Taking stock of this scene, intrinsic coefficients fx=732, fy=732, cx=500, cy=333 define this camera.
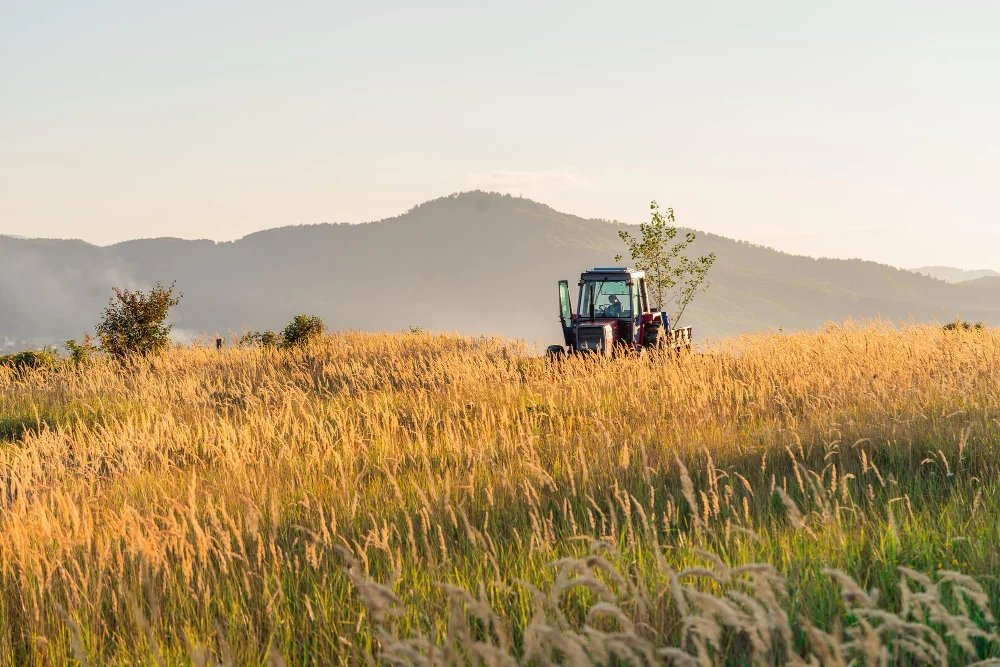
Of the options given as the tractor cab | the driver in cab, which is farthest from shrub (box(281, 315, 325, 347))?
the driver in cab

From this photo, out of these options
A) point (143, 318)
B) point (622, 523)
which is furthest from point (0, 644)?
point (143, 318)

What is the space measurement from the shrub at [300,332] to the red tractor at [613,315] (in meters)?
8.74

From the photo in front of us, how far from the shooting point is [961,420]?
649 cm

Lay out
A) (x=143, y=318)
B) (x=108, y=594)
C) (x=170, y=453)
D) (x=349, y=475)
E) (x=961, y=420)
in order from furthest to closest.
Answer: (x=143, y=318), (x=170, y=453), (x=961, y=420), (x=349, y=475), (x=108, y=594)

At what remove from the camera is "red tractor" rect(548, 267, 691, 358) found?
48.7ft

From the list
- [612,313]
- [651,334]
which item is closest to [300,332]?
[612,313]

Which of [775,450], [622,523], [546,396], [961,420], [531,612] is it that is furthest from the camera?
[546,396]

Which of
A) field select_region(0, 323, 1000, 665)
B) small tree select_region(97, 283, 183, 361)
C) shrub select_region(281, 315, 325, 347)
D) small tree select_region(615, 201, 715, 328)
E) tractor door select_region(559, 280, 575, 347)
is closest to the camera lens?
field select_region(0, 323, 1000, 665)

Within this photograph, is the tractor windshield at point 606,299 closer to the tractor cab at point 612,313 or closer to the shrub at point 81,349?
the tractor cab at point 612,313

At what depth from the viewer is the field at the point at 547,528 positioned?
2.37 metres

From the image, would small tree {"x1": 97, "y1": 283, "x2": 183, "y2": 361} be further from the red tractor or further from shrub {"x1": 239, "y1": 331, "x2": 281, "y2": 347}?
the red tractor

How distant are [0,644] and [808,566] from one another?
141 inches

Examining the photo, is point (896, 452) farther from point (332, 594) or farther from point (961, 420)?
point (332, 594)

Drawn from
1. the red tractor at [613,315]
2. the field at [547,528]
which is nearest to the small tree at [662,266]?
the red tractor at [613,315]
